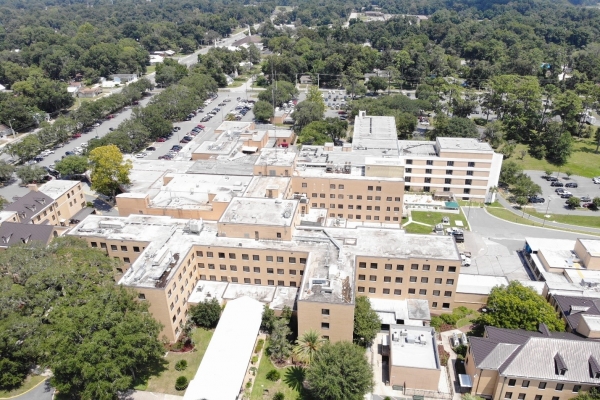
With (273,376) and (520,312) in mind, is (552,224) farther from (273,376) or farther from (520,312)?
(273,376)

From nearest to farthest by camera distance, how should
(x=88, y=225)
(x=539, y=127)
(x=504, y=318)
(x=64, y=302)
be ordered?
(x=64, y=302) → (x=504, y=318) → (x=88, y=225) → (x=539, y=127)

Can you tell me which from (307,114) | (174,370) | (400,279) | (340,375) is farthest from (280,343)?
(307,114)

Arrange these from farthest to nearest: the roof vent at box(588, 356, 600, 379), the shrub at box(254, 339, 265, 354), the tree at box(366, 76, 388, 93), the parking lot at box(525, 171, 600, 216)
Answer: the tree at box(366, 76, 388, 93), the parking lot at box(525, 171, 600, 216), the shrub at box(254, 339, 265, 354), the roof vent at box(588, 356, 600, 379)

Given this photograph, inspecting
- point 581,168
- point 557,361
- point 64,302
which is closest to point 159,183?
point 64,302

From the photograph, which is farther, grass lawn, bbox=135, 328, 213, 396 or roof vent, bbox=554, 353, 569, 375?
grass lawn, bbox=135, 328, 213, 396

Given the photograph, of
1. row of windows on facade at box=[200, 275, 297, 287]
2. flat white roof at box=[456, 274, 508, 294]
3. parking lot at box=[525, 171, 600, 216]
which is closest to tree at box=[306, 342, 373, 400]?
row of windows on facade at box=[200, 275, 297, 287]

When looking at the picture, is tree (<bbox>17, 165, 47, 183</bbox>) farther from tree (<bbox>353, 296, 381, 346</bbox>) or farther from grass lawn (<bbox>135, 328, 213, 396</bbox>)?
tree (<bbox>353, 296, 381, 346</bbox>)

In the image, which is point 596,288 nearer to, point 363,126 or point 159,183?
point 363,126
